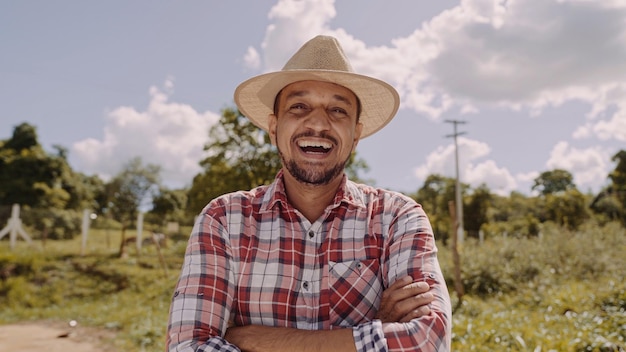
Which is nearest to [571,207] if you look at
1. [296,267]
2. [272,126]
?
[272,126]

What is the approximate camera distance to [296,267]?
206cm

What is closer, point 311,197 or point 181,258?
point 311,197

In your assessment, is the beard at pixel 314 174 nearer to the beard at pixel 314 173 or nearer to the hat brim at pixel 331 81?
the beard at pixel 314 173

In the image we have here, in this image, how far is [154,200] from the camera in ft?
119

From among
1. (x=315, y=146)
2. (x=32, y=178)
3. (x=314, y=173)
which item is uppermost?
(x=32, y=178)

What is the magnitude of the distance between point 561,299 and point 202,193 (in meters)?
16.6

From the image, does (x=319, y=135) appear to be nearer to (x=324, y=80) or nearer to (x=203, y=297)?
(x=324, y=80)

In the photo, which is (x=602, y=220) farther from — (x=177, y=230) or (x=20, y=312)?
(x=20, y=312)

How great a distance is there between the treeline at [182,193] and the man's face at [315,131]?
554 inches

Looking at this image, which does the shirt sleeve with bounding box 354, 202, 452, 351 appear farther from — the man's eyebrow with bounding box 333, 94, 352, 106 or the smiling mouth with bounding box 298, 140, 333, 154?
the man's eyebrow with bounding box 333, 94, 352, 106

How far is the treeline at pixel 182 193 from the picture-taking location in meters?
19.7

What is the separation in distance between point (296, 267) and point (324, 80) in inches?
34.2

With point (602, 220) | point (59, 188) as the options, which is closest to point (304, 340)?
point (602, 220)

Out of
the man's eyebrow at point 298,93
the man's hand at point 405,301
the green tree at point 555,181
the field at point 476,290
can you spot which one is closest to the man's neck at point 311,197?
the man's eyebrow at point 298,93
